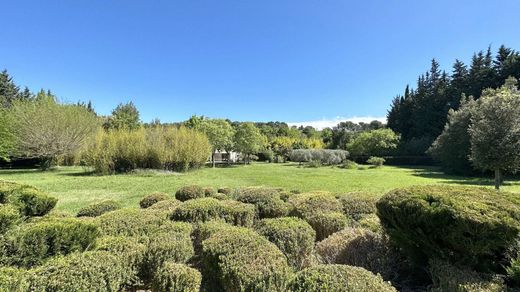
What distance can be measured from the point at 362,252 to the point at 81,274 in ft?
8.72

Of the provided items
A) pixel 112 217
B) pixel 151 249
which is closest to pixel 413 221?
pixel 151 249

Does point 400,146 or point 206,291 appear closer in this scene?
point 206,291

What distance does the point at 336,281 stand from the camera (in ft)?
5.70

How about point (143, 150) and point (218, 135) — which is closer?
point (143, 150)

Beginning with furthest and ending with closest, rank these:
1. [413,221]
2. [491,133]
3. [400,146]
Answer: [400,146], [491,133], [413,221]

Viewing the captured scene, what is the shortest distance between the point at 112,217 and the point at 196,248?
3.63 ft

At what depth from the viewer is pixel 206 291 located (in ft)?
7.91

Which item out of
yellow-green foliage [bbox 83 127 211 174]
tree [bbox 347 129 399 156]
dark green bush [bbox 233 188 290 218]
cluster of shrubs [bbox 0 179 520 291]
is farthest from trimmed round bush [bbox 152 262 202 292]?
tree [bbox 347 129 399 156]

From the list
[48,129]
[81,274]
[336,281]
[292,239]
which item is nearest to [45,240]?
[81,274]

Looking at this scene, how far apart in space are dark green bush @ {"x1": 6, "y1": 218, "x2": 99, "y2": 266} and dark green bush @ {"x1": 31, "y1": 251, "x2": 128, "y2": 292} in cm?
61

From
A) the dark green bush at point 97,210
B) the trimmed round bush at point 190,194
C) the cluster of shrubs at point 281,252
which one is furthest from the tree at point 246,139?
the cluster of shrubs at point 281,252

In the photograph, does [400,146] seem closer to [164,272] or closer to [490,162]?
[490,162]

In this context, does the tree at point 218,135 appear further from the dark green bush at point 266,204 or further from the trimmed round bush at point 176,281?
the trimmed round bush at point 176,281

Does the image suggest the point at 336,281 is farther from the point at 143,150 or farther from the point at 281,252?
the point at 143,150
